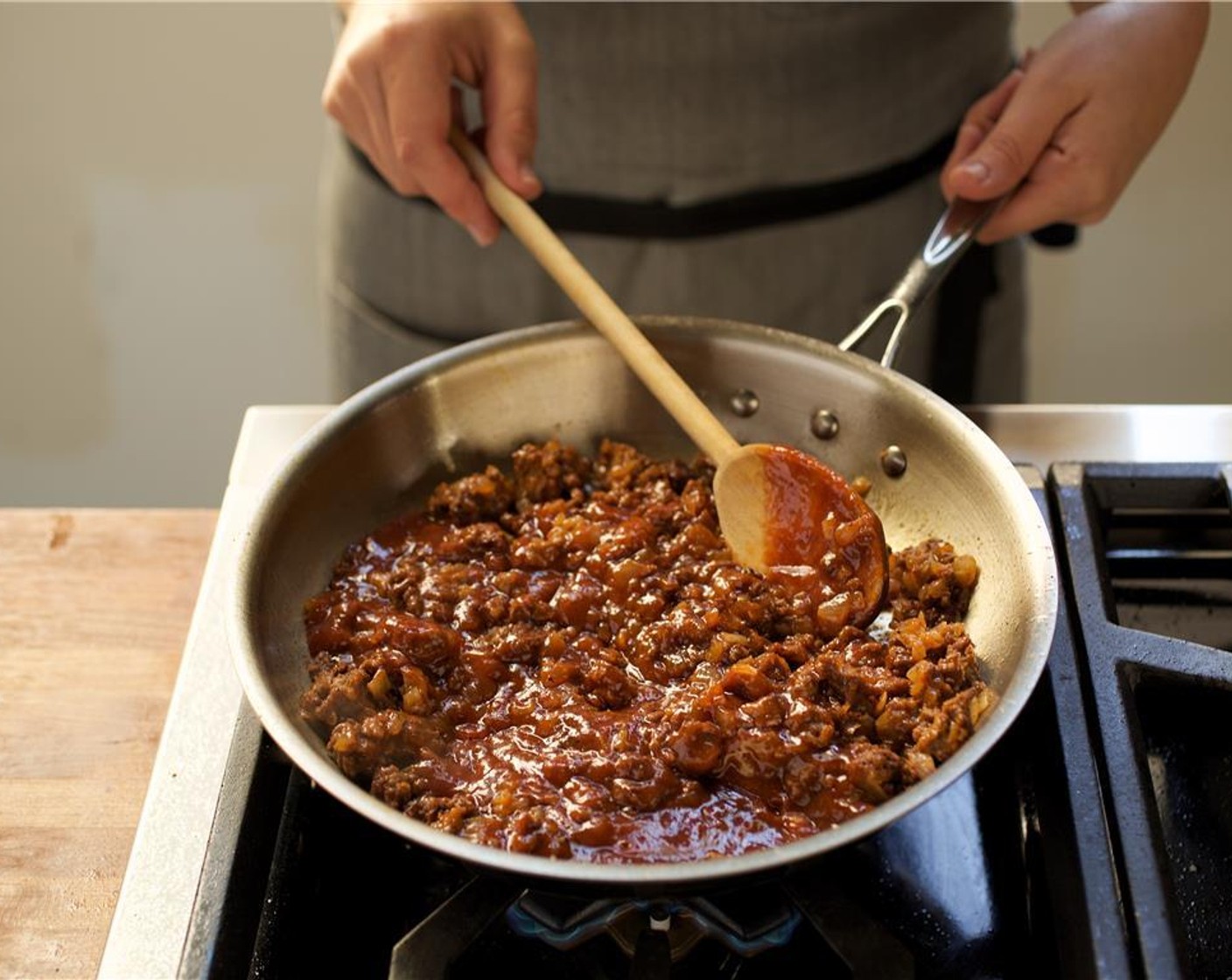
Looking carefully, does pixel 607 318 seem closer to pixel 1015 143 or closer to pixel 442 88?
pixel 442 88

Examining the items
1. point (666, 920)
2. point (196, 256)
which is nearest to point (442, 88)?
point (666, 920)

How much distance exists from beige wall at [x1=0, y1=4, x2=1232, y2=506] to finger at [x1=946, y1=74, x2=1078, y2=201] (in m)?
1.42

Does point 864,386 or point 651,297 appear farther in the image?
point 651,297

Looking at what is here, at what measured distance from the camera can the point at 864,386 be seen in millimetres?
1212

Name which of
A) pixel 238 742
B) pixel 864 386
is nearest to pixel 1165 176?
pixel 864 386

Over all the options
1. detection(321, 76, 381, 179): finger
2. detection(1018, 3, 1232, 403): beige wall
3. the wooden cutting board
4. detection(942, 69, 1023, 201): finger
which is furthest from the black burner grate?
detection(1018, 3, 1232, 403): beige wall

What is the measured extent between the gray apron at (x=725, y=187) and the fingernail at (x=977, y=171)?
0.35 metres

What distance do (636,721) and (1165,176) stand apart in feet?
7.54

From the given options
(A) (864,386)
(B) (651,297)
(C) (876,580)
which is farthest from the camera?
(B) (651,297)

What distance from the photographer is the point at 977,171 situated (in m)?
1.29

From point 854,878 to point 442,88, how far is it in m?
0.86

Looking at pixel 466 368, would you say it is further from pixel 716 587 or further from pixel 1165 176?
pixel 1165 176

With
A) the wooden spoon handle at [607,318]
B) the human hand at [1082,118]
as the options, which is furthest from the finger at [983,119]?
the wooden spoon handle at [607,318]

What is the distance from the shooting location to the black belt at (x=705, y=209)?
1634 mm
